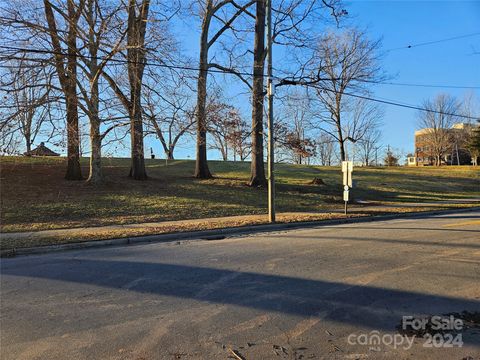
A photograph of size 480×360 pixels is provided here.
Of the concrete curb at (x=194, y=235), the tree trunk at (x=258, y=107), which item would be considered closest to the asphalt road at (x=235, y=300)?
the concrete curb at (x=194, y=235)

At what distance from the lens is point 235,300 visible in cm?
531

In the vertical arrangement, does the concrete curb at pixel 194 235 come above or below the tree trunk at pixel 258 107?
below

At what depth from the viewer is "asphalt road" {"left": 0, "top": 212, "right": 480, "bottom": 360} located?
395cm

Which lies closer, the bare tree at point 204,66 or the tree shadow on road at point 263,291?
the tree shadow on road at point 263,291

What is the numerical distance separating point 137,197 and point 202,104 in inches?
223

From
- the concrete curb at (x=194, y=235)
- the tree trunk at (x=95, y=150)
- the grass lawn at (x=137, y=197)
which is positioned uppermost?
the tree trunk at (x=95, y=150)

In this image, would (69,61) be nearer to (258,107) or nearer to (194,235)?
(258,107)

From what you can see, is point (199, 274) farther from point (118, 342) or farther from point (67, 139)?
point (67, 139)

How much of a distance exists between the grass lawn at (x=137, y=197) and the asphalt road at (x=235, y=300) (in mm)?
6283

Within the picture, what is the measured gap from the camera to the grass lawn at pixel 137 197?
592 inches

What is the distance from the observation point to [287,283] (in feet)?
19.9

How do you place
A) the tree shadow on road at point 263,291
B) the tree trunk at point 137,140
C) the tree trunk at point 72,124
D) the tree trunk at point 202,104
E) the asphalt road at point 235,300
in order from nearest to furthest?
the asphalt road at point 235,300 → the tree shadow on road at point 263,291 → the tree trunk at point 72,124 → the tree trunk at point 137,140 → the tree trunk at point 202,104

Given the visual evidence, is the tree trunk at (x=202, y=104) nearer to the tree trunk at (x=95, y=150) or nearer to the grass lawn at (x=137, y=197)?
the grass lawn at (x=137, y=197)

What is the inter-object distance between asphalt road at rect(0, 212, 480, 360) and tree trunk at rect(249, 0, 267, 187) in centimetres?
1391
